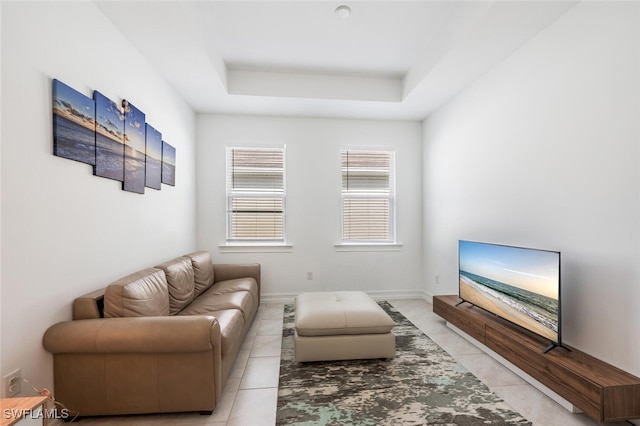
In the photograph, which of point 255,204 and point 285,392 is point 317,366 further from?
point 255,204

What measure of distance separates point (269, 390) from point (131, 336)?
98cm

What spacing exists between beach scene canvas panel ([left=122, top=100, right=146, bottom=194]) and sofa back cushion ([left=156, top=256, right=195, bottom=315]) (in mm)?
739

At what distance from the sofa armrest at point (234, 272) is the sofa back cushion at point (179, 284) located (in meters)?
0.69

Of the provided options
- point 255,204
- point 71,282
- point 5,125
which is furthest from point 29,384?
point 255,204

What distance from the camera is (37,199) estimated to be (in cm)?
158

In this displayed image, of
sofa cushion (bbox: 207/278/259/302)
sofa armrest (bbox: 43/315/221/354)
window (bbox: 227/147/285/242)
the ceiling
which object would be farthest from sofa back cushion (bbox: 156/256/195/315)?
the ceiling

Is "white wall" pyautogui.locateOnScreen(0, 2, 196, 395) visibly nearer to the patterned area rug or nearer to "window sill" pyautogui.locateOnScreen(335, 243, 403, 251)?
the patterned area rug

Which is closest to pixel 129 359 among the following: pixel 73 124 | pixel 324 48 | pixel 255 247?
pixel 73 124

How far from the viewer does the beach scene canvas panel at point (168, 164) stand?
10.1 ft

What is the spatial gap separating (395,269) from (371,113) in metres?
2.30

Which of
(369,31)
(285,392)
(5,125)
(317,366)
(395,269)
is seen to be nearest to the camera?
(5,125)

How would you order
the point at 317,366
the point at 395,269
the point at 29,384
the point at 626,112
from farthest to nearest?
the point at 395,269
the point at 317,366
the point at 626,112
the point at 29,384

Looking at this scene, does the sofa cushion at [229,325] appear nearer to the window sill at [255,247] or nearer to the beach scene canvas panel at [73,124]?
the beach scene canvas panel at [73,124]

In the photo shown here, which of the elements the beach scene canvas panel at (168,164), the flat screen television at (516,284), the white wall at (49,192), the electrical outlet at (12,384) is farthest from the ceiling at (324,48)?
the electrical outlet at (12,384)
